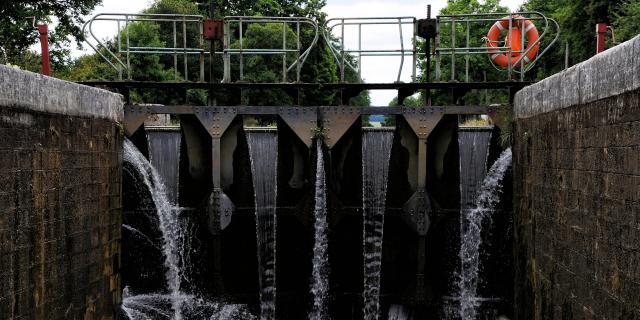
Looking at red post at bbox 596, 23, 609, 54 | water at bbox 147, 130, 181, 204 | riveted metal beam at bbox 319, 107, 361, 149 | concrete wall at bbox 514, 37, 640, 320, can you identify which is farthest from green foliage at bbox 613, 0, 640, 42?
water at bbox 147, 130, 181, 204

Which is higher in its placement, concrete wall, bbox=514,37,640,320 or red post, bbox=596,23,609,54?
red post, bbox=596,23,609,54

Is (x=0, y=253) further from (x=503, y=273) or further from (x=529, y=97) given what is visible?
(x=503, y=273)

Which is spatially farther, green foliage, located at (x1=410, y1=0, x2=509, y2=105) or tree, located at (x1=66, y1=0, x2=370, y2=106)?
green foliage, located at (x1=410, y1=0, x2=509, y2=105)

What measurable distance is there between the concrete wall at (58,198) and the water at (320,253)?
2.61m

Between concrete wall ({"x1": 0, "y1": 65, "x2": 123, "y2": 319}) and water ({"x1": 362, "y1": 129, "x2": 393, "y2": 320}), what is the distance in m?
3.31

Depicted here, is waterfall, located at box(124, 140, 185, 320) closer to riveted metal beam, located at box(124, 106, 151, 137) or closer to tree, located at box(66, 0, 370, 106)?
riveted metal beam, located at box(124, 106, 151, 137)

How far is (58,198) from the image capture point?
9117mm

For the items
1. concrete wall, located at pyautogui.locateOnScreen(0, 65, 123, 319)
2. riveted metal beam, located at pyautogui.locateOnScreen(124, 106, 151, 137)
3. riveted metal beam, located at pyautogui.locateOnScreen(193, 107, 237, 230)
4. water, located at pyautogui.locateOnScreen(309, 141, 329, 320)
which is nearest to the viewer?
concrete wall, located at pyautogui.locateOnScreen(0, 65, 123, 319)

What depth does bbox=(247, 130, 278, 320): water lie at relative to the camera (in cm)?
1308

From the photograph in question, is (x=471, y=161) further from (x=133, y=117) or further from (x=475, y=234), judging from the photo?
(x=133, y=117)

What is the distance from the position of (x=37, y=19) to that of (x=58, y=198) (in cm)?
1467

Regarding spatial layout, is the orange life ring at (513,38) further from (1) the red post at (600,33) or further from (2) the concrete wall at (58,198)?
(2) the concrete wall at (58,198)

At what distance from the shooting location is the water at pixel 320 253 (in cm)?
1282

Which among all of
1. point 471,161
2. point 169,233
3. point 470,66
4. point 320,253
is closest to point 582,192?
point 471,161
